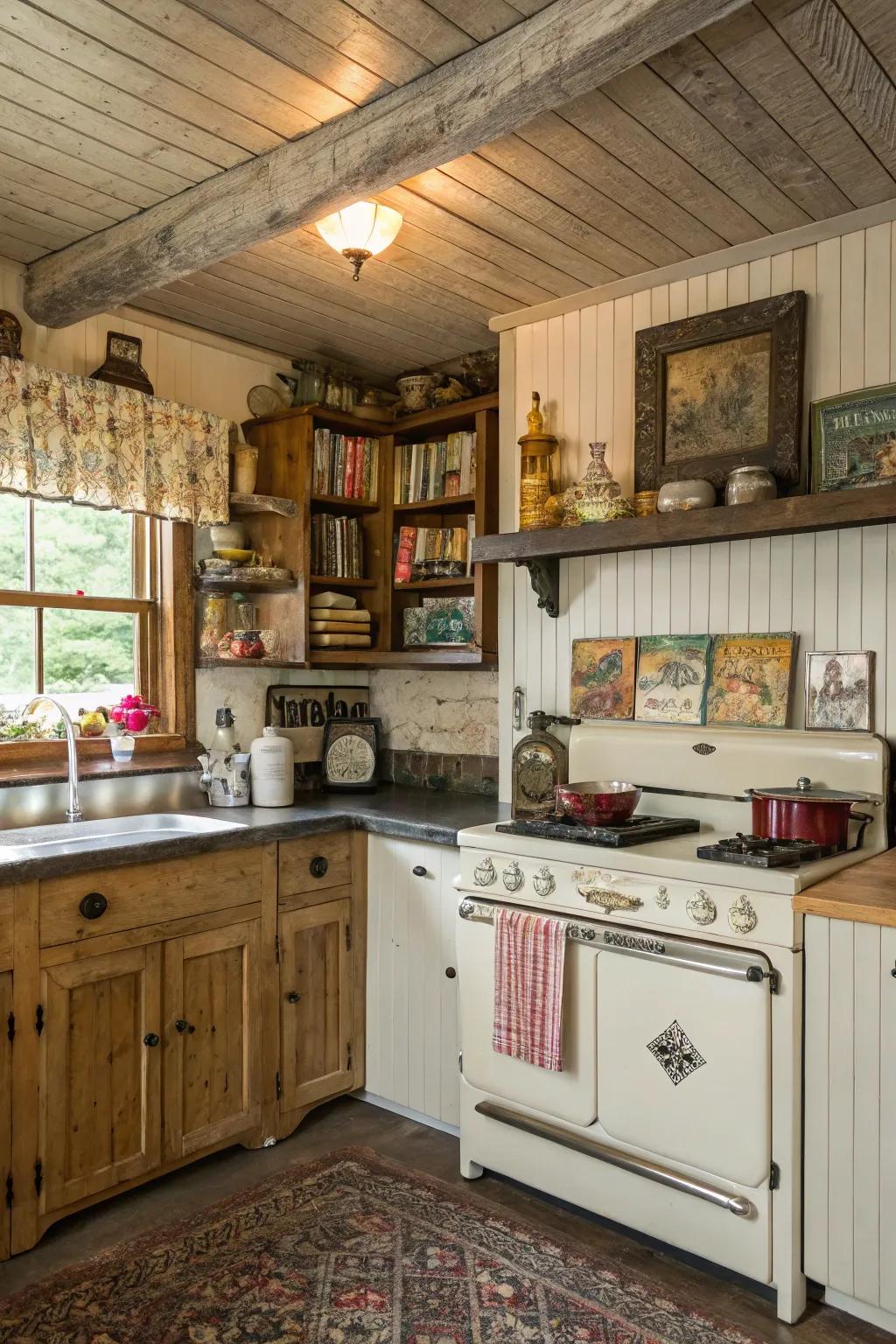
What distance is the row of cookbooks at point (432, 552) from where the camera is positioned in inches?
137

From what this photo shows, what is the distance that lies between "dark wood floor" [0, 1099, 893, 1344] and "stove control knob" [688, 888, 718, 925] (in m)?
0.80

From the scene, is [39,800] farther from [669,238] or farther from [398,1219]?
[669,238]

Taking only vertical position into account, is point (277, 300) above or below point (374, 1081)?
above

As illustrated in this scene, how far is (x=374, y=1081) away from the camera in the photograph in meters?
3.01

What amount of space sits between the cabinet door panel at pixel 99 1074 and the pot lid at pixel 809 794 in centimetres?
160

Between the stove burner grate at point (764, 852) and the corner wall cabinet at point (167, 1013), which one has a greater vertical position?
the stove burner grate at point (764, 852)

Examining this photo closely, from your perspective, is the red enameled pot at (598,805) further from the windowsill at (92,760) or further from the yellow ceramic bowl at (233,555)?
the yellow ceramic bowl at (233,555)

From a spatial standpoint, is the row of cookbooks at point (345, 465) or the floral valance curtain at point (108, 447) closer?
the floral valance curtain at point (108, 447)

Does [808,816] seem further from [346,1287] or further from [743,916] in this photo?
[346,1287]

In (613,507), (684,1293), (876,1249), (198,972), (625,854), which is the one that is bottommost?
(684,1293)

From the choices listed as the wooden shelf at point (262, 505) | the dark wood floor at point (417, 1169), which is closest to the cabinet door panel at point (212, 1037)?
the dark wood floor at point (417, 1169)

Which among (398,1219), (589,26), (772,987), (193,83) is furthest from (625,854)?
(193,83)

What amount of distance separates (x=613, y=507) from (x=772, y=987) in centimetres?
140

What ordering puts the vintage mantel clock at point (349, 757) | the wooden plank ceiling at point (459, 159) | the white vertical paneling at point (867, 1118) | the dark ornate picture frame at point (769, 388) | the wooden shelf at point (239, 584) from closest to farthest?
the wooden plank ceiling at point (459, 159), the white vertical paneling at point (867, 1118), the dark ornate picture frame at point (769, 388), the wooden shelf at point (239, 584), the vintage mantel clock at point (349, 757)
